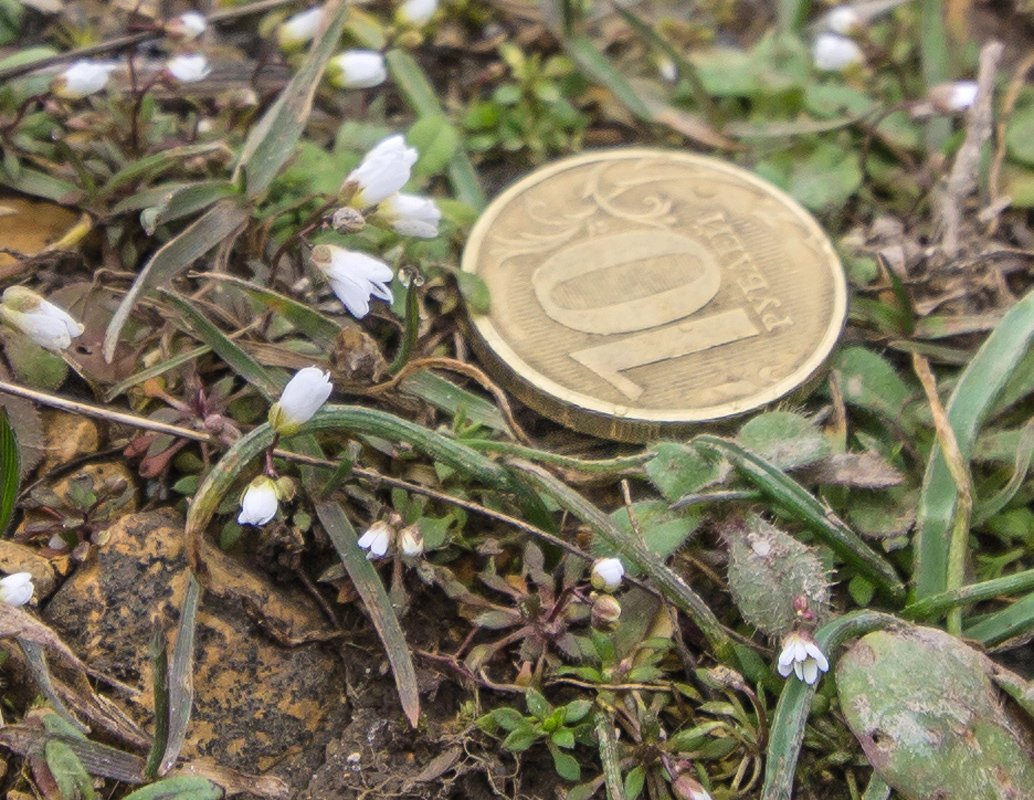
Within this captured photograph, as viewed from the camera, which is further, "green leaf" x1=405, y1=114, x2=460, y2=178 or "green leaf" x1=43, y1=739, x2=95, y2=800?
"green leaf" x1=405, y1=114, x2=460, y2=178

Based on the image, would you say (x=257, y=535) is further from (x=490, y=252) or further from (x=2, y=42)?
(x=2, y=42)

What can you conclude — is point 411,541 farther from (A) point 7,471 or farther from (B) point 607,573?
(A) point 7,471

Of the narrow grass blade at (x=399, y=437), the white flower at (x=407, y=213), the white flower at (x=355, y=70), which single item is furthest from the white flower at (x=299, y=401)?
the white flower at (x=355, y=70)

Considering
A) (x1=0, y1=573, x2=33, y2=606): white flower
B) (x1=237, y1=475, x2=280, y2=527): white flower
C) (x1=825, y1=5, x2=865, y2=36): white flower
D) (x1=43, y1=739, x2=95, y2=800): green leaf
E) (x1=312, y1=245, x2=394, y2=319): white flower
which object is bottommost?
(x1=43, y1=739, x2=95, y2=800): green leaf

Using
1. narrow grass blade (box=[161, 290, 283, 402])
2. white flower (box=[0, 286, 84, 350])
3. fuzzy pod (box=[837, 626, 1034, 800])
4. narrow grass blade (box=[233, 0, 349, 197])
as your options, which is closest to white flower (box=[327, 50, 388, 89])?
narrow grass blade (box=[233, 0, 349, 197])

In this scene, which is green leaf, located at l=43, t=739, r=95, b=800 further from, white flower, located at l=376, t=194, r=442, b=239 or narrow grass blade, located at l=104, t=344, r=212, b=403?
white flower, located at l=376, t=194, r=442, b=239

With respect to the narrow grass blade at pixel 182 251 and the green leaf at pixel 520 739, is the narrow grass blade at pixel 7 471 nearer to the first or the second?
the narrow grass blade at pixel 182 251
